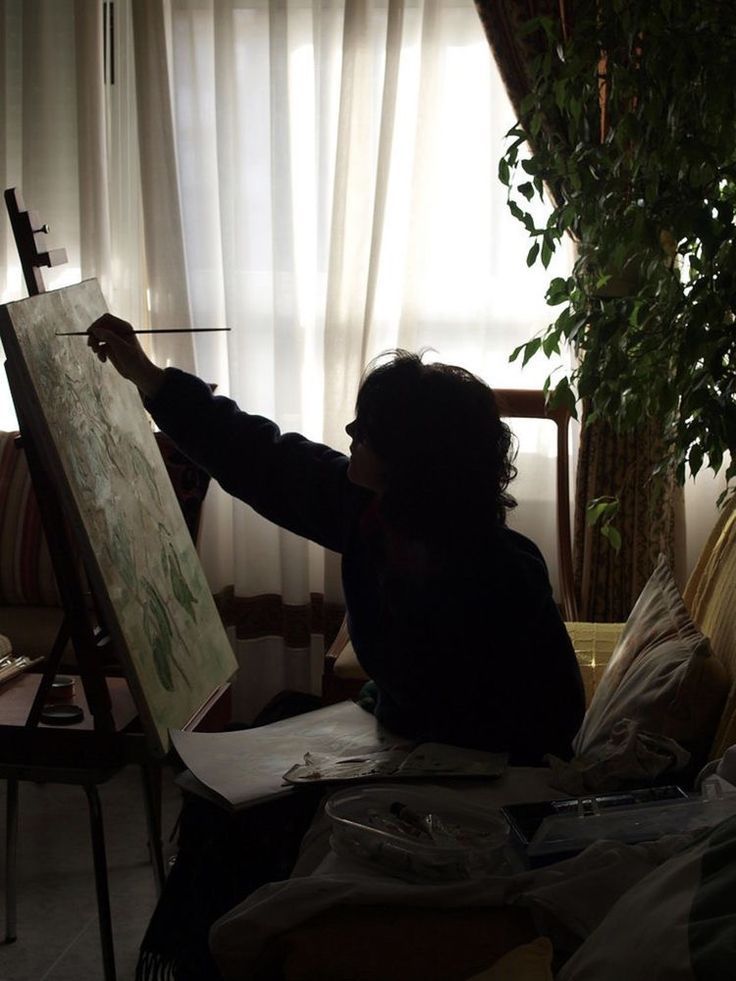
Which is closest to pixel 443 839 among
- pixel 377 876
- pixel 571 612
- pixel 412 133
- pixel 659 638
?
pixel 377 876

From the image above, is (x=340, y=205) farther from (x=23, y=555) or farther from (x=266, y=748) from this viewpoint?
(x=266, y=748)

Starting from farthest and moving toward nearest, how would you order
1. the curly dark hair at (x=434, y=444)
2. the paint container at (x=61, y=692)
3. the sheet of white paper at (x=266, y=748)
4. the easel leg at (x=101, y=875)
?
the paint container at (x=61, y=692) → the easel leg at (x=101, y=875) → the curly dark hair at (x=434, y=444) → the sheet of white paper at (x=266, y=748)

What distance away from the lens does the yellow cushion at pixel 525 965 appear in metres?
1.18

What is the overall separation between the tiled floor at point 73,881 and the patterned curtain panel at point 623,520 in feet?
4.29

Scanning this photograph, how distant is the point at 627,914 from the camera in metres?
1.16

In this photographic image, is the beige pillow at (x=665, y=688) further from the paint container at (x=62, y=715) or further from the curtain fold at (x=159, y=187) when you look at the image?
the curtain fold at (x=159, y=187)

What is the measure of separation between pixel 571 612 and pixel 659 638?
1.11 meters

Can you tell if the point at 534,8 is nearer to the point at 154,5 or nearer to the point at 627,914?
the point at 154,5

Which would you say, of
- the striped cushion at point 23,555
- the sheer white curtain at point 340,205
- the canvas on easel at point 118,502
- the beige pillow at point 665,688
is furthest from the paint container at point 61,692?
the sheer white curtain at point 340,205

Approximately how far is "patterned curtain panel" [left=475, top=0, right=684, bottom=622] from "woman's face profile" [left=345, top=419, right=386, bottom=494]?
1497 mm

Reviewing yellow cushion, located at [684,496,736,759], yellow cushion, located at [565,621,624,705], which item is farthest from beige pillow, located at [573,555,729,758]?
yellow cushion, located at [565,621,624,705]

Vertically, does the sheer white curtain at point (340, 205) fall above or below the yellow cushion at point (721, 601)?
above

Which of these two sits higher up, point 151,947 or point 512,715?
point 512,715

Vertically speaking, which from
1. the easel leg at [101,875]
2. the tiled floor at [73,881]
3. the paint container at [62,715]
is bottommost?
the tiled floor at [73,881]
